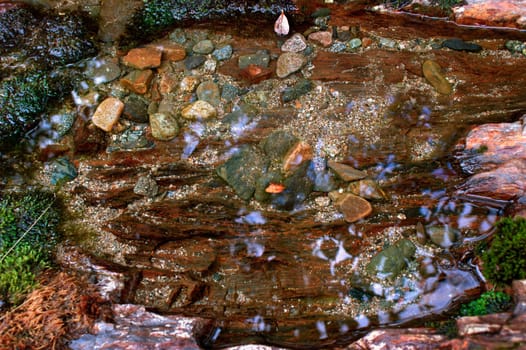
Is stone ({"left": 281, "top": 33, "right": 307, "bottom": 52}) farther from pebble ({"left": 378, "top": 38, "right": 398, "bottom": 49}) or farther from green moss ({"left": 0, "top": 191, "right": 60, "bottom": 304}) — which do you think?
green moss ({"left": 0, "top": 191, "right": 60, "bottom": 304})

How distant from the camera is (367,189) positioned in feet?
16.4

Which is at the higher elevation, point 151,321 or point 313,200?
point 313,200

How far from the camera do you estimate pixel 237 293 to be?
468 cm

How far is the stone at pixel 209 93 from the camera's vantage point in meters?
5.90

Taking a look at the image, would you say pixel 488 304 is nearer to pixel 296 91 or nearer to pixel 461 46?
pixel 296 91

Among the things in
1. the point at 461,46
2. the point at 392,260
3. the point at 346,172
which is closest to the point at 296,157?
the point at 346,172

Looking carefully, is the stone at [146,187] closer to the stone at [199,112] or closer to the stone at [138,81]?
the stone at [199,112]

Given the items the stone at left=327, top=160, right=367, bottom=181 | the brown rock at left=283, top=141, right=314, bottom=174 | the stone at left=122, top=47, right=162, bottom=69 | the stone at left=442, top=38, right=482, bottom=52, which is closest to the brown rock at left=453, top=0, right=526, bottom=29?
the stone at left=442, top=38, right=482, bottom=52

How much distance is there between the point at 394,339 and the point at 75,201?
4.00 m

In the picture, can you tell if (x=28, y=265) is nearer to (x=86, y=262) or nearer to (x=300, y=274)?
(x=86, y=262)

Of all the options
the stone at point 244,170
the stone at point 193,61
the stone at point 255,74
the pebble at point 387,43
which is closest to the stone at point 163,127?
the stone at point 244,170

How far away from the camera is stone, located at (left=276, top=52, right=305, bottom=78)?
236 inches

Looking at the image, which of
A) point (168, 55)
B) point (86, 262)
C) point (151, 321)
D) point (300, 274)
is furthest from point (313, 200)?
point (168, 55)

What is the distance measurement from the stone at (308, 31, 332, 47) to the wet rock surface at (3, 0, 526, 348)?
38mm
